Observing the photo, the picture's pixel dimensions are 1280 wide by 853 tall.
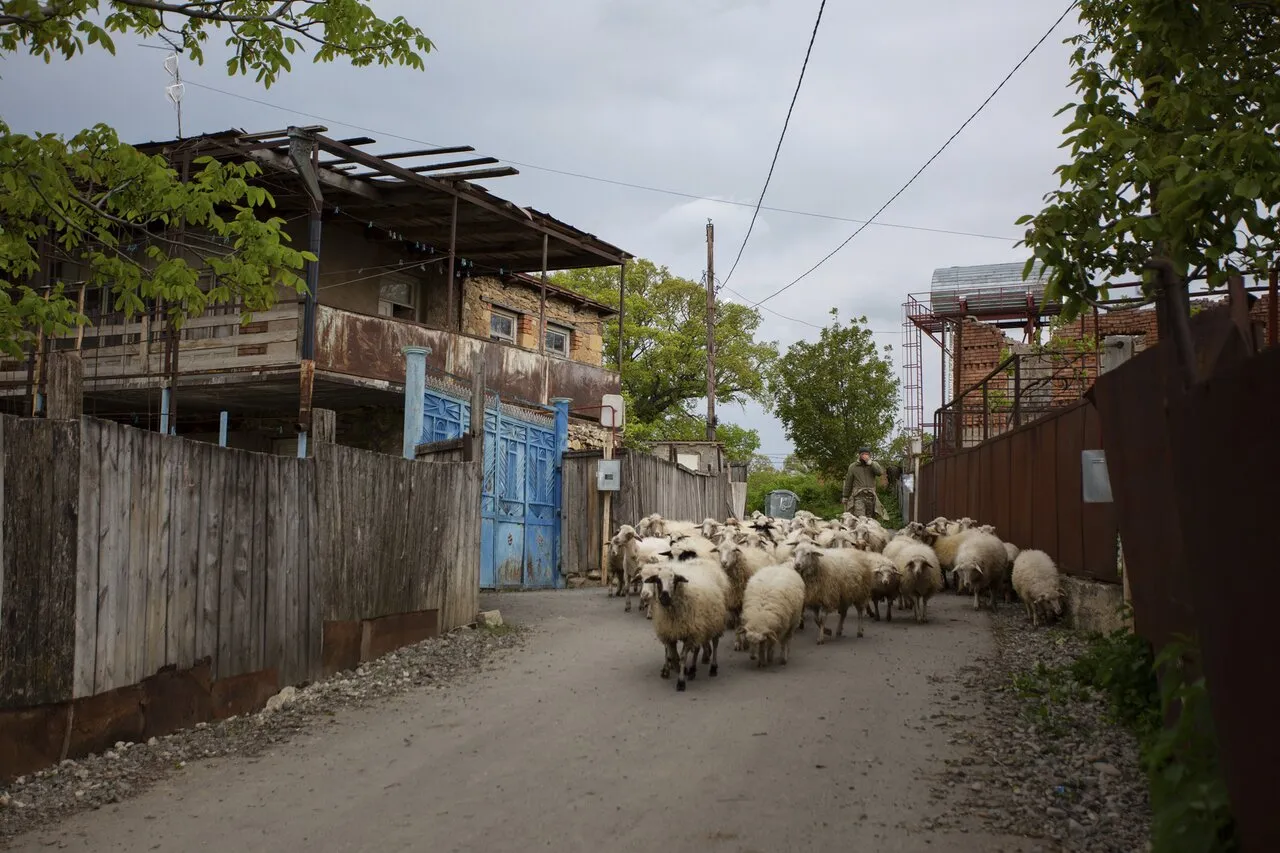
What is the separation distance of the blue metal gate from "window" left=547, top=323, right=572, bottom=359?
734 centimetres

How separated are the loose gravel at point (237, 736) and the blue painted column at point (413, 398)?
283cm

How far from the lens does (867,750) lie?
5641mm

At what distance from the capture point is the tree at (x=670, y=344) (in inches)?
1688

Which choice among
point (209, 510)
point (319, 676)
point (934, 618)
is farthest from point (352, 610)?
point (934, 618)

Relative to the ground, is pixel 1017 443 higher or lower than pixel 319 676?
higher

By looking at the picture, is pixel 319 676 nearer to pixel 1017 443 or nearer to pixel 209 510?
pixel 209 510

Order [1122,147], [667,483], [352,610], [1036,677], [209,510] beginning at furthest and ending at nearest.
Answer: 1. [667,483]
2. [352,610]
3. [1036,677]
4. [209,510]
5. [1122,147]

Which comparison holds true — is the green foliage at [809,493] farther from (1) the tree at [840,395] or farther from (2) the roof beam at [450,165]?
(2) the roof beam at [450,165]

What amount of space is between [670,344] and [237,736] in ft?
120

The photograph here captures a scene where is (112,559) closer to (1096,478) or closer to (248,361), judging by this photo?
(1096,478)

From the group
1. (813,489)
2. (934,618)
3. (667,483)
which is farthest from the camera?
(813,489)

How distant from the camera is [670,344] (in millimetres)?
42312

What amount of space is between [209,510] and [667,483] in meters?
12.6

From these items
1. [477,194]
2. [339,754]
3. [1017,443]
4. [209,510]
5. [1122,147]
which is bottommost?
[339,754]
